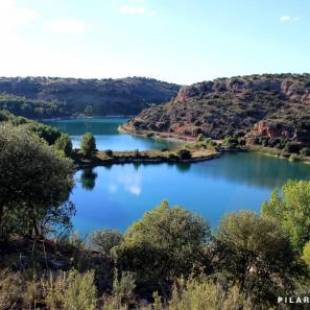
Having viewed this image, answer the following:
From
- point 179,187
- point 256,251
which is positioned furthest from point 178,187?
point 256,251

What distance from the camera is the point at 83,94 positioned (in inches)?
6831

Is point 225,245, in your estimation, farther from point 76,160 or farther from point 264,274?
point 76,160

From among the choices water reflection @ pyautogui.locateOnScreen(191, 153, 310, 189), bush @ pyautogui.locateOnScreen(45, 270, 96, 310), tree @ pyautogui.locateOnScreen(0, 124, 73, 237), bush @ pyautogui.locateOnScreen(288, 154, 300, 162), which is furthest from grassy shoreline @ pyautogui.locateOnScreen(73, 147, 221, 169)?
bush @ pyautogui.locateOnScreen(45, 270, 96, 310)

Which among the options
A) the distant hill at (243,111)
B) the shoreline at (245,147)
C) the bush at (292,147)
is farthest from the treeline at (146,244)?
the distant hill at (243,111)

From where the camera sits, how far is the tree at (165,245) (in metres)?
12.7

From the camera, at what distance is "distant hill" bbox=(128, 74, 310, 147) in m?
85.1

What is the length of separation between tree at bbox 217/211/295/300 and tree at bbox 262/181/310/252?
596 centimetres

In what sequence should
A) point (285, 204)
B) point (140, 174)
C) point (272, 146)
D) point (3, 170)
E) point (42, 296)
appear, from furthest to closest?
point (272, 146) < point (140, 174) < point (285, 204) < point (3, 170) < point (42, 296)

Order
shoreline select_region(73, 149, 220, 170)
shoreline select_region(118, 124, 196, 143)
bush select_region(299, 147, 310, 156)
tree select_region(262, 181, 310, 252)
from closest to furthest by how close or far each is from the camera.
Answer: tree select_region(262, 181, 310, 252) → shoreline select_region(73, 149, 220, 170) → bush select_region(299, 147, 310, 156) → shoreline select_region(118, 124, 196, 143)

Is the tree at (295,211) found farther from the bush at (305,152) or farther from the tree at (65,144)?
the bush at (305,152)

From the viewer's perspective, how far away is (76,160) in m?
61.7

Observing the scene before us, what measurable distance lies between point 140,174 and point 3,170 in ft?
150

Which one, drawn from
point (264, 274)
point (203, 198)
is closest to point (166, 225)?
point (264, 274)

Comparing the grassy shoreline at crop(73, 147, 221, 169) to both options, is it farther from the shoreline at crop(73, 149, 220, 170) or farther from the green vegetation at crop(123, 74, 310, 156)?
the green vegetation at crop(123, 74, 310, 156)
